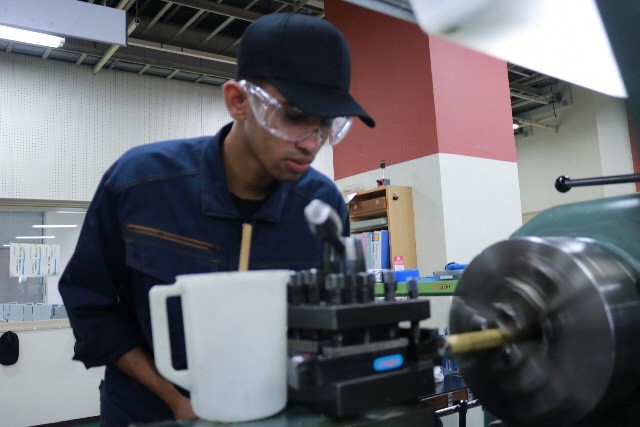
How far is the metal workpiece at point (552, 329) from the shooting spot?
24.5 inches

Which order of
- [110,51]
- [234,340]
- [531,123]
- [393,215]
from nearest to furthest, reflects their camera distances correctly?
1. [234,340]
2. [393,215]
3. [110,51]
4. [531,123]

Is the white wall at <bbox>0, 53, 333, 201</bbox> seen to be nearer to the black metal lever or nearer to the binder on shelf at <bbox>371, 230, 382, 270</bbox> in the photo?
the binder on shelf at <bbox>371, 230, 382, 270</bbox>

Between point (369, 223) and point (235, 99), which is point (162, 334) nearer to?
point (235, 99)

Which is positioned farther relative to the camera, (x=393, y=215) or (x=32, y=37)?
(x=32, y=37)

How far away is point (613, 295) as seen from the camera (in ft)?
2.10

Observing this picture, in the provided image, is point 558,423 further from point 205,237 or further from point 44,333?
point 44,333

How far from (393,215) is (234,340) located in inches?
123

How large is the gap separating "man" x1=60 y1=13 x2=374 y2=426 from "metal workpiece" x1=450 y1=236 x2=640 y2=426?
0.35 meters

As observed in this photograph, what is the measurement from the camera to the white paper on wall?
4.97 metres

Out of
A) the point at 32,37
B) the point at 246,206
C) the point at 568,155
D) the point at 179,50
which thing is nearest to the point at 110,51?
the point at 179,50

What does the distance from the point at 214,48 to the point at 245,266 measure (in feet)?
18.8

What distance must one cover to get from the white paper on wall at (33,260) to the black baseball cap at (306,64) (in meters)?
4.85

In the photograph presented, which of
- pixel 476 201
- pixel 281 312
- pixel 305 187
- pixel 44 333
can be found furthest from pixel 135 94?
pixel 281 312

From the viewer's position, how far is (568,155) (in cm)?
816
